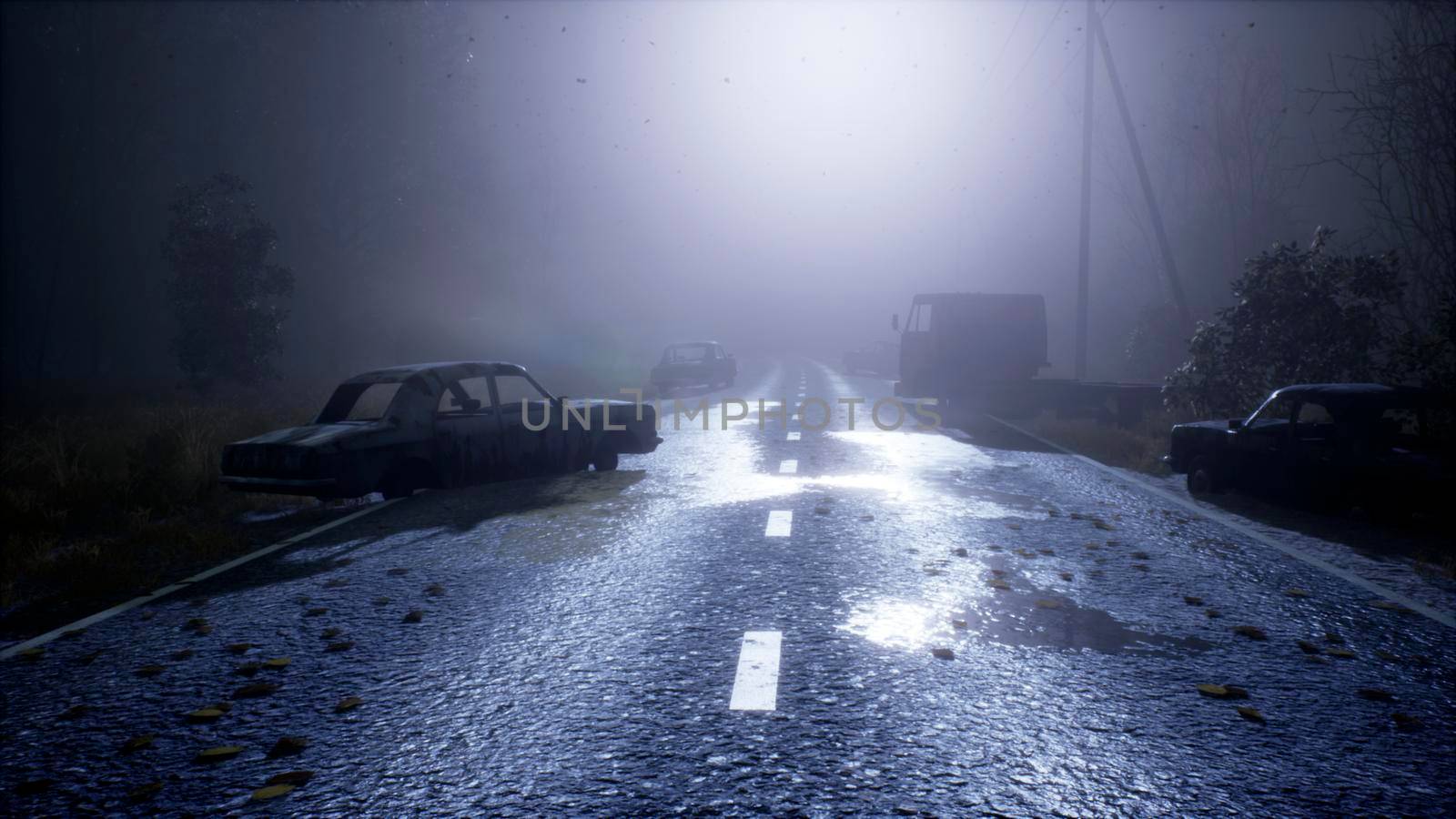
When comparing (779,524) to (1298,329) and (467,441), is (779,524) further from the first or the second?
(1298,329)

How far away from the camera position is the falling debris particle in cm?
416

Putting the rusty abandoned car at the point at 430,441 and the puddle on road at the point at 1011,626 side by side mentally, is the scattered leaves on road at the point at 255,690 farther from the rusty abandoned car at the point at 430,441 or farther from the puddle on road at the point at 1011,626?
the rusty abandoned car at the point at 430,441

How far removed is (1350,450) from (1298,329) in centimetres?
734

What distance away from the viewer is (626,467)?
13.3 m

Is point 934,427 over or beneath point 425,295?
beneath

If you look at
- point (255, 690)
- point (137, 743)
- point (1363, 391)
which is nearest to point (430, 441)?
point (255, 690)

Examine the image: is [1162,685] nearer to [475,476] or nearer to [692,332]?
[475,476]

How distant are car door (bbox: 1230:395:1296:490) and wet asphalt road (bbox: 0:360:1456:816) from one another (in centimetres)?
171

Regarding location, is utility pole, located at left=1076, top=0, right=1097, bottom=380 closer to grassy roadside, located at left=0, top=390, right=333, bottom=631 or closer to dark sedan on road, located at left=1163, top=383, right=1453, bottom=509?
dark sedan on road, located at left=1163, top=383, right=1453, bottom=509

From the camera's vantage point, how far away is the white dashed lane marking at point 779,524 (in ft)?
27.4

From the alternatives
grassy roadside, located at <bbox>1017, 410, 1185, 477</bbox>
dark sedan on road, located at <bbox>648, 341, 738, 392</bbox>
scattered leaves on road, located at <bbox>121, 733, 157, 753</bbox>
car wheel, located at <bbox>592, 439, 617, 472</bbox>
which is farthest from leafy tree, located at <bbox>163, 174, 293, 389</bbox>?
scattered leaves on road, located at <bbox>121, 733, 157, 753</bbox>

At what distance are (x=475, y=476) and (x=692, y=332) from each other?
361 feet

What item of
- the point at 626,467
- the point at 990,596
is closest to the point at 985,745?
the point at 990,596

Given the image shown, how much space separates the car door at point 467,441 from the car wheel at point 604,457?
168 centimetres
